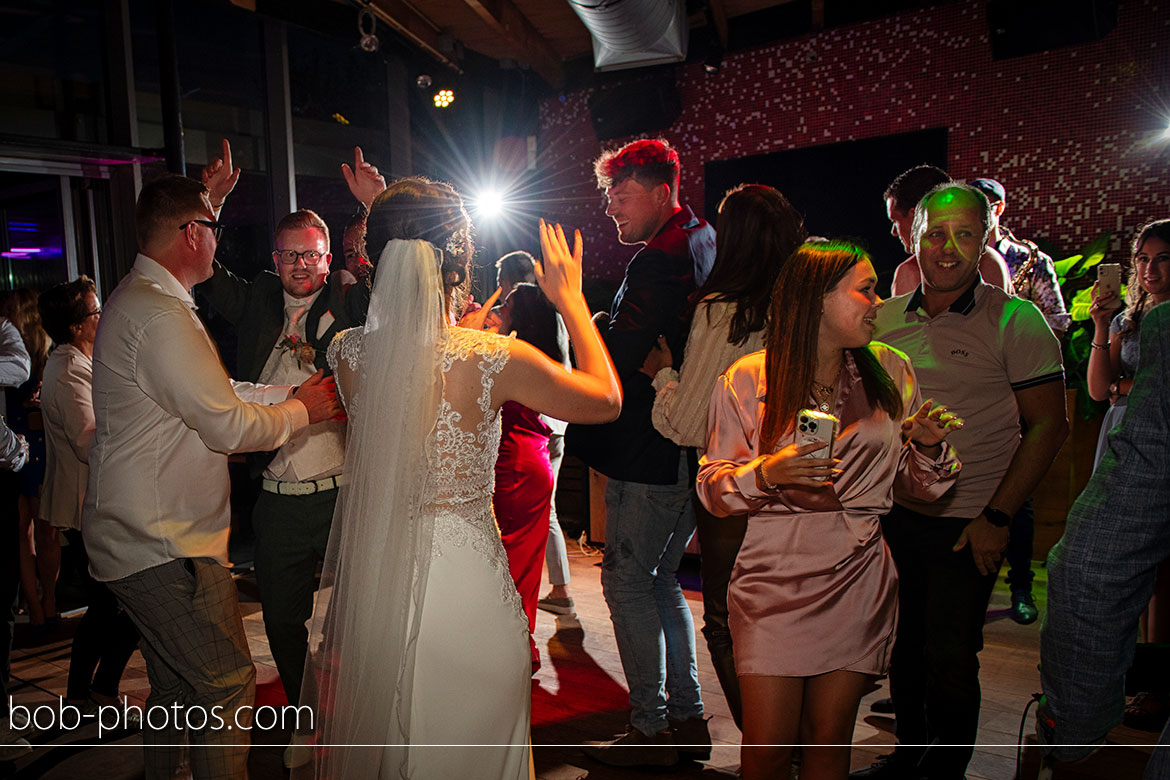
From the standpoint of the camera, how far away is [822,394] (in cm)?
194

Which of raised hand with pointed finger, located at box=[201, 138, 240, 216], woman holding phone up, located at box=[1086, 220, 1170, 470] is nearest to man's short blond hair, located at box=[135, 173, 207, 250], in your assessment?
raised hand with pointed finger, located at box=[201, 138, 240, 216]

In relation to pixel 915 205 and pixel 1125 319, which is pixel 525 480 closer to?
pixel 915 205

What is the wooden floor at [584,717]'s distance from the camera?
8.64 ft

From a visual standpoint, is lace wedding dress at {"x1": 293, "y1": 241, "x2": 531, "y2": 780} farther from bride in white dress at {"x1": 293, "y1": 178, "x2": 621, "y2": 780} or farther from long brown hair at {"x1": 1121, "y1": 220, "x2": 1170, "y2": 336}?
long brown hair at {"x1": 1121, "y1": 220, "x2": 1170, "y2": 336}

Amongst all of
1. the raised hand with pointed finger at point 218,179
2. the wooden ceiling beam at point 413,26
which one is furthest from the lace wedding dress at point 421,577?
the wooden ceiling beam at point 413,26

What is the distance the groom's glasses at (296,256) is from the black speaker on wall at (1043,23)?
15.6 feet

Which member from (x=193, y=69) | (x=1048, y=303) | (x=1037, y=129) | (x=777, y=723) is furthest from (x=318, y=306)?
(x=1037, y=129)

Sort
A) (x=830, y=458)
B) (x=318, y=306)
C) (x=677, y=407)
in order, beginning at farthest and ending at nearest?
(x=318, y=306)
(x=677, y=407)
(x=830, y=458)

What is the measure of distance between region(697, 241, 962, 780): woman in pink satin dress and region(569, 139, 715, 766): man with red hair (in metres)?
0.61

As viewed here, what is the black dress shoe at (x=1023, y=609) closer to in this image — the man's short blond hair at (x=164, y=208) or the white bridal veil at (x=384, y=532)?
the white bridal veil at (x=384, y=532)

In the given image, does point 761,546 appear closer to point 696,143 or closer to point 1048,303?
point 1048,303

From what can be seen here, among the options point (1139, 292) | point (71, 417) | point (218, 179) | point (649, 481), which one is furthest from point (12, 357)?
point (1139, 292)

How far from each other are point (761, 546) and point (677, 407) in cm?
63

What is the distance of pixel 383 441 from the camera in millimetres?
1807
